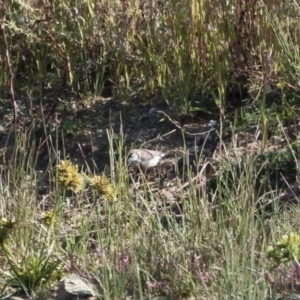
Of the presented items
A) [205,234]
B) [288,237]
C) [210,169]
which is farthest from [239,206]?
[210,169]

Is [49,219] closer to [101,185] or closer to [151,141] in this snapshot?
[101,185]

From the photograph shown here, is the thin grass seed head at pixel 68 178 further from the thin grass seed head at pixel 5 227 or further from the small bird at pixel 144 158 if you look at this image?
the small bird at pixel 144 158

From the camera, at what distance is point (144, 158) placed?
16.9 feet

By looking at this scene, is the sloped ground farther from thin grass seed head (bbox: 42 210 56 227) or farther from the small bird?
thin grass seed head (bbox: 42 210 56 227)

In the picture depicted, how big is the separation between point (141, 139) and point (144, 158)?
0.59 metres

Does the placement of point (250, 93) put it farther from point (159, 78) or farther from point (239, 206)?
point (239, 206)

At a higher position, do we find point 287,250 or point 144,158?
point 287,250

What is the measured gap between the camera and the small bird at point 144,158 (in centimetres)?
510

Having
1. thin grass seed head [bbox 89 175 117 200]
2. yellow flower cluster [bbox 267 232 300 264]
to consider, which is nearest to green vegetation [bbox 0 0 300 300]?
thin grass seed head [bbox 89 175 117 200]

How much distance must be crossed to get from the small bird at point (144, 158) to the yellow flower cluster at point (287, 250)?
6.82ft

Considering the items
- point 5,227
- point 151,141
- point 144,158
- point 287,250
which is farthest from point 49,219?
point 151,141

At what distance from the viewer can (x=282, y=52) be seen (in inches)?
216

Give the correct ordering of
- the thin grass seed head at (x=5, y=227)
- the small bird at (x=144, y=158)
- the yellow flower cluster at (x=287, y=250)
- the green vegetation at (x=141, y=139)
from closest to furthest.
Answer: the yellow flower cluster at (x=287, y=250)
the thin grass seed head at (x=5, y=227)
the green vegetation at (x=141, y=139)
the small bird at (x=144, y=158)

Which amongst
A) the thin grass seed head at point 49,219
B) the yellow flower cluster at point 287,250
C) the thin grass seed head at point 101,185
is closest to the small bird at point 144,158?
the thin grass seed head at point 49,219
